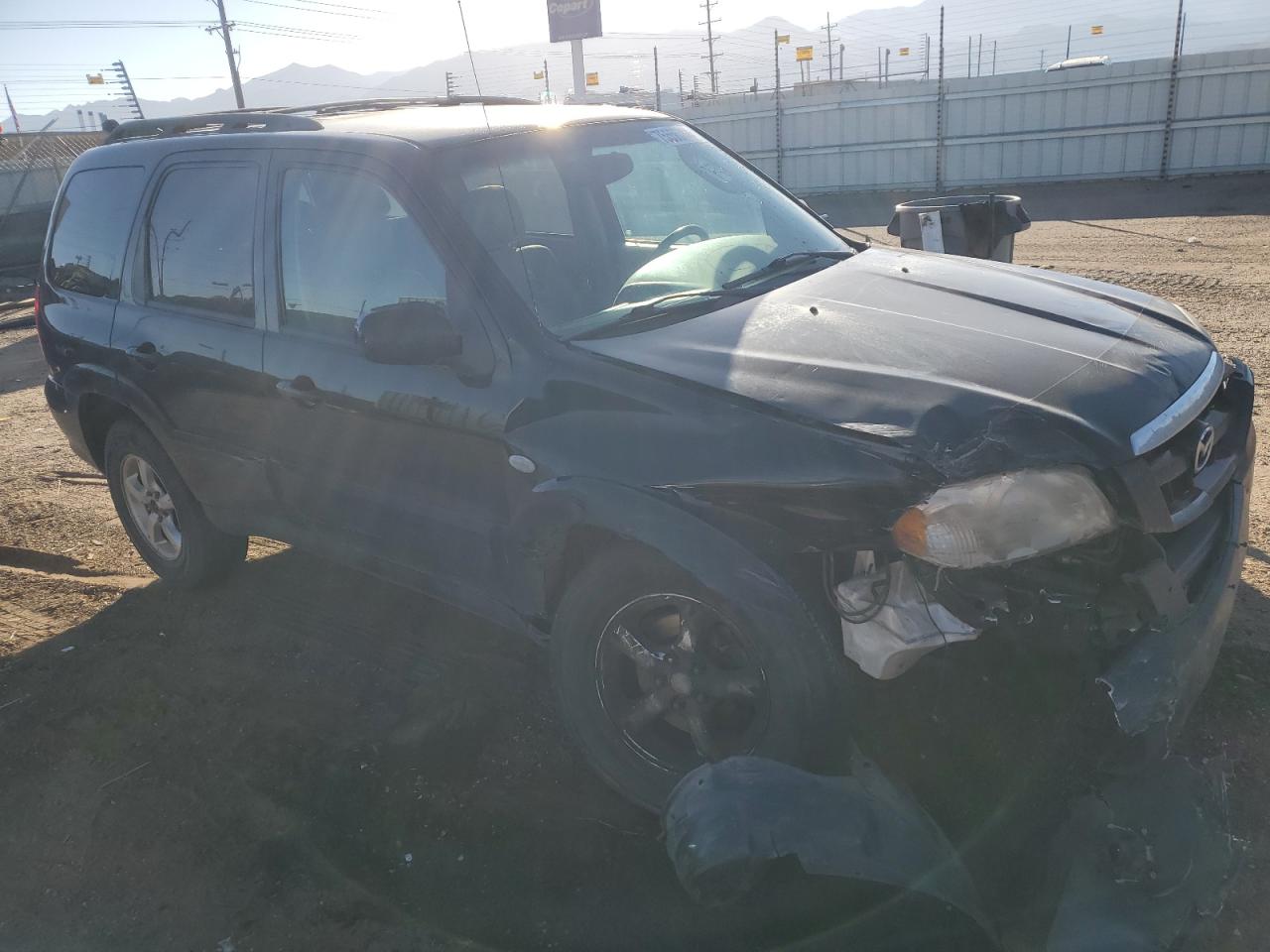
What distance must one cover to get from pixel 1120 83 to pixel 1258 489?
16.2 metres

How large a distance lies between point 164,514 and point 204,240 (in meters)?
1.51

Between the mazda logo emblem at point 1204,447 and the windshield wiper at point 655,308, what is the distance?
1.42 metres

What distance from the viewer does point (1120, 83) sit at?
58.7 ft

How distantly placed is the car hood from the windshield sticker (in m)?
0.99

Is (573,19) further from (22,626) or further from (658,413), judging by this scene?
(658,413)

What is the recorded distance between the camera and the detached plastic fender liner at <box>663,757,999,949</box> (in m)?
2.23

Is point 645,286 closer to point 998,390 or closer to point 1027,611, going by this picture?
point 998,390

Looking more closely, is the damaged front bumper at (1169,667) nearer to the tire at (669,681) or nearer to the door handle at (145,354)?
the tire at (669,681)

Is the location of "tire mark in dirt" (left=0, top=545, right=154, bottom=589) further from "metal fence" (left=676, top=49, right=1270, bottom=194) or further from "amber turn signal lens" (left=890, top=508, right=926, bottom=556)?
"metal fence" (left=676, top=49, right=1270, bottom=194)

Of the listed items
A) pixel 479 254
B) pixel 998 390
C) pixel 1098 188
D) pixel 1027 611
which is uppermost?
pixel 479 254

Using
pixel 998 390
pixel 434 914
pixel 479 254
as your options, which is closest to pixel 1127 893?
pixel 998 390

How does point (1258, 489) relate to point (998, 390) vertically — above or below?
below

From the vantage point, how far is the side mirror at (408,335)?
291cm

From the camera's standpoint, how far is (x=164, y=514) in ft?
15.7
